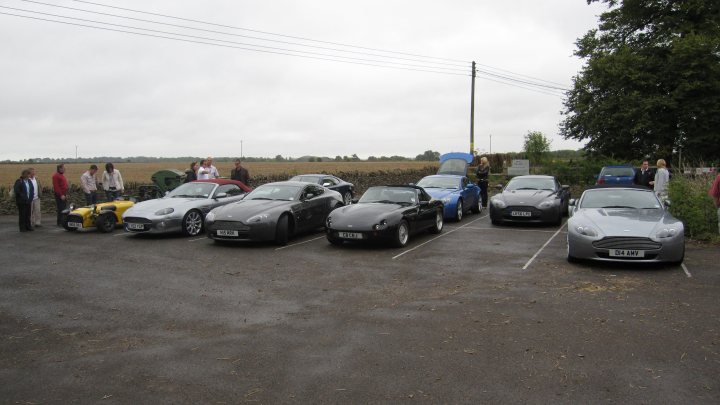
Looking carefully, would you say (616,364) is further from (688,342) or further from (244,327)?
(244,327)

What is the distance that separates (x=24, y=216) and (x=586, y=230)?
1428 cm

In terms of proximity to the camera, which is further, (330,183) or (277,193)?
(330,183)

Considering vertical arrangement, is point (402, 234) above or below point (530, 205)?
below

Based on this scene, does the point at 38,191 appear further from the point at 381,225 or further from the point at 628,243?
the point at 628,243

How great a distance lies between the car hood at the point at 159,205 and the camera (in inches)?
502

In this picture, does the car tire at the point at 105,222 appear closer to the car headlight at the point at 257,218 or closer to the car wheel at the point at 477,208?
the car headlight at the point at 257,218

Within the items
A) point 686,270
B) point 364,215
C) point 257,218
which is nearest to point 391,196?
point 364,215

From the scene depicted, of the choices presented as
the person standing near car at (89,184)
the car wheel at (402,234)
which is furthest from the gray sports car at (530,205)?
the person standing near car at (89,184)

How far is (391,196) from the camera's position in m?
12.4

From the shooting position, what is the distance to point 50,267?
9.33 m

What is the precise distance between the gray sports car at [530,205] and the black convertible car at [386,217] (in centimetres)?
227

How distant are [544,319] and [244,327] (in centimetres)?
341

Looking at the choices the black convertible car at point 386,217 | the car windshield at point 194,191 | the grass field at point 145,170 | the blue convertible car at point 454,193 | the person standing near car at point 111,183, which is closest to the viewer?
the black convertible car at point 386,217

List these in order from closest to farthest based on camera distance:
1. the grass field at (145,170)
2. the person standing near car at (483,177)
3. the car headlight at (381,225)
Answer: the car headlight at (381,225), the person standing near car at (483,177), the grass field at (145,170)
